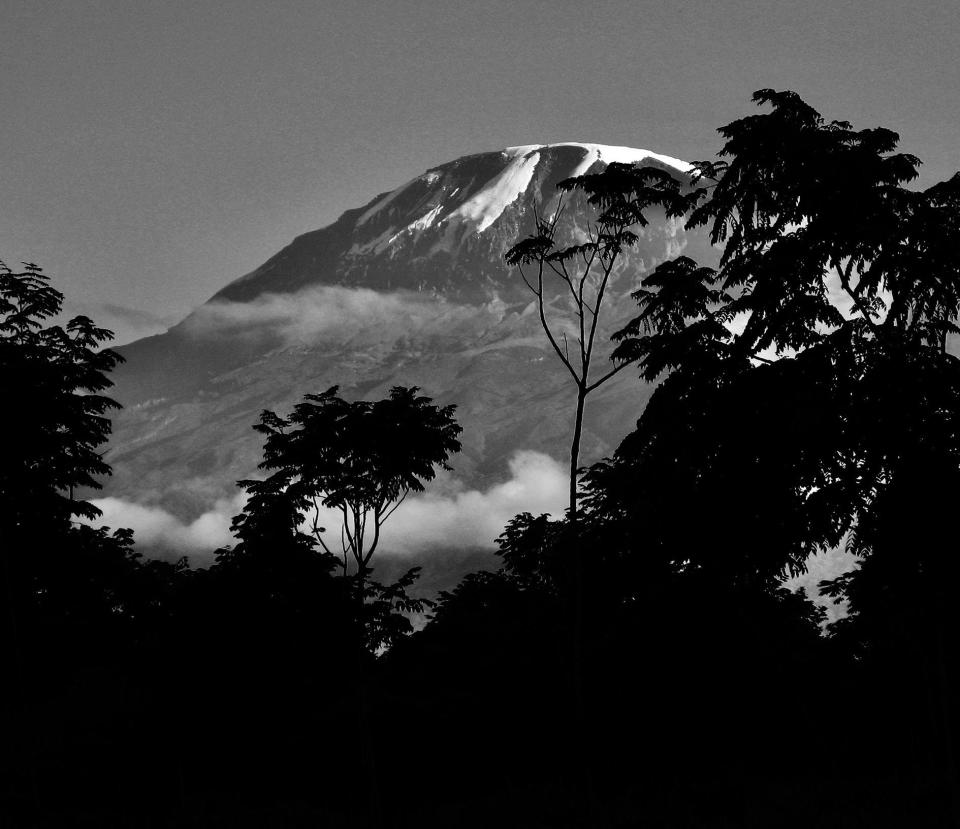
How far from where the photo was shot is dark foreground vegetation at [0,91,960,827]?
14.8 m

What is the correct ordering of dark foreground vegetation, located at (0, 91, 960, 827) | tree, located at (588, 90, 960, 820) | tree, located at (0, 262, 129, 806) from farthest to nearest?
tree, located at (0, 262, 129, 806), dark foreground vegetation, located at (0, 91, 960, 827), tree, located at (588, 90, 960, 820)

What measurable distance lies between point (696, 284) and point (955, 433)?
7.70 meters

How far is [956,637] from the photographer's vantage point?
2044 cm

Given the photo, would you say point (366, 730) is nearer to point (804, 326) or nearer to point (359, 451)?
point (359, 451)

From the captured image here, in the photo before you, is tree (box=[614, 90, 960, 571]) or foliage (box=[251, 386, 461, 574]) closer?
tree (box=[614, 90, 960, 571])

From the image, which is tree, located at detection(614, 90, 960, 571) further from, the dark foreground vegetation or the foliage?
the foliage

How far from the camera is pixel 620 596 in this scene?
28.0 m

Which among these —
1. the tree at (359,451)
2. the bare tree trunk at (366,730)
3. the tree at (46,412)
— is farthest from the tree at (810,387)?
the tree at (46,412)

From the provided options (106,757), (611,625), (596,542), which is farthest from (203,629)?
(611,625)

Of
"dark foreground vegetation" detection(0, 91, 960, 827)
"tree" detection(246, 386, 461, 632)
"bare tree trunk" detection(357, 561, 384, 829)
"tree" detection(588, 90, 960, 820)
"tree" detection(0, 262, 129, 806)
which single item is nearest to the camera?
"tree" detection(588, 90, 960, 820)

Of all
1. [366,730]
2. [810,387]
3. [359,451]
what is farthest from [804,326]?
[366,730]

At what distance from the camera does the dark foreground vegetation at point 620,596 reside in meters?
14.8

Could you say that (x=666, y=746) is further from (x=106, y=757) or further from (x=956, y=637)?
(x=106, y=757)

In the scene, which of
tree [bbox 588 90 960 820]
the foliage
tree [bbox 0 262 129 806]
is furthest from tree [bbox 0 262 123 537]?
tree [bbox 588 90 960 820]
